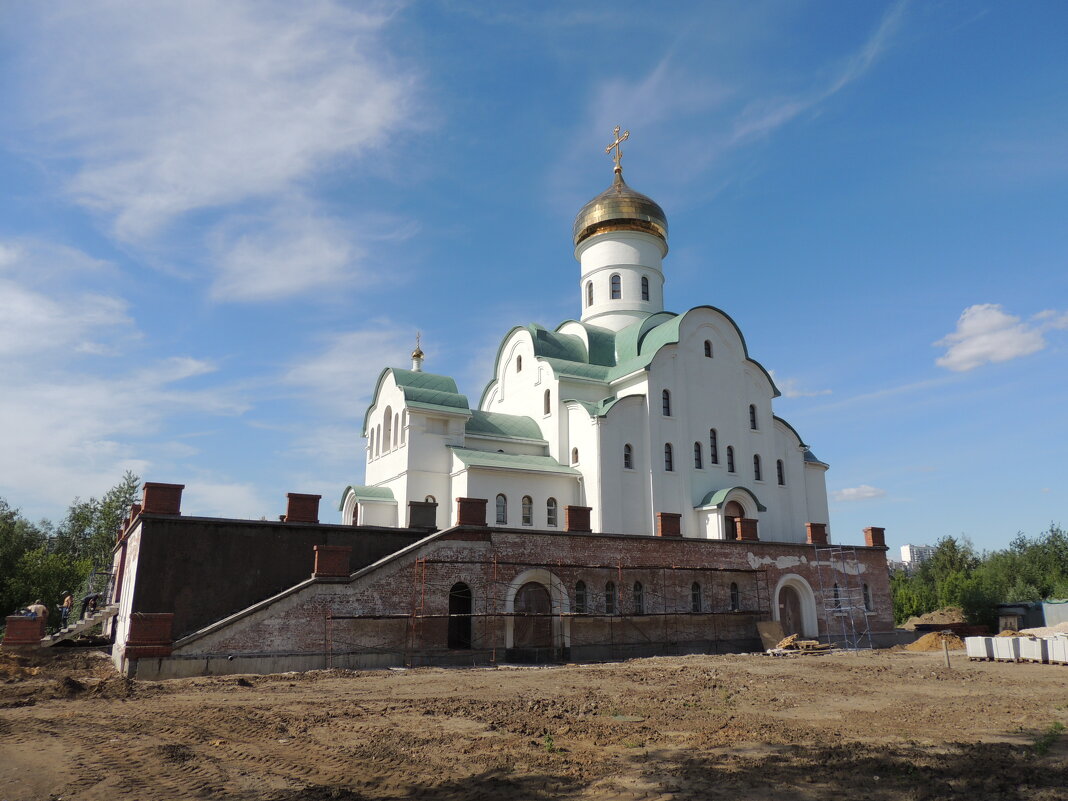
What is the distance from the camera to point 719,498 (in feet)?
84.5

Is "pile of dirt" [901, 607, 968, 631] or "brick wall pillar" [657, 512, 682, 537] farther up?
"brick wall pillar" [657, 512, 682, 537]

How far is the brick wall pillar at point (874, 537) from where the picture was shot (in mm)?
27578

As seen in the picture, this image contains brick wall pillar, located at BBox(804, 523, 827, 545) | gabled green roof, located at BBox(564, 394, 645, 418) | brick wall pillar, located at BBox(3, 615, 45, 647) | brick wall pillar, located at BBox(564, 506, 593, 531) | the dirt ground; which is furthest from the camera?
brick wall pillar, located at BBox(804, 523, 827, 545)

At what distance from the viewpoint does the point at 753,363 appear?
1168 inches

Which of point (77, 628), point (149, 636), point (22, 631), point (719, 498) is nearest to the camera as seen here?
point (149, 636)

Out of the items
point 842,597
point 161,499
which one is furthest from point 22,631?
point 842,597

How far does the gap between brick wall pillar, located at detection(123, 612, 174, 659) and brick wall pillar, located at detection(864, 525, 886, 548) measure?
74.8 ft

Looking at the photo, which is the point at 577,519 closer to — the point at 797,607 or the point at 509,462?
the point at 509,462

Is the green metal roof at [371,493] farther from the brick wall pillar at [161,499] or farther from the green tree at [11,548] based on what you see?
the green tree at [11,548]

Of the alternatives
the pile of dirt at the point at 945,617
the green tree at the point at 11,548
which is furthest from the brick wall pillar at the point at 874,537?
the green tree at the point at 11,548

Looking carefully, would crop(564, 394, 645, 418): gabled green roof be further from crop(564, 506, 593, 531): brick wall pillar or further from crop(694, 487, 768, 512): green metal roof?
crop(564, 506, 593, 531): brick wall pillar

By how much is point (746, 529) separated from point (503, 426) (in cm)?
920

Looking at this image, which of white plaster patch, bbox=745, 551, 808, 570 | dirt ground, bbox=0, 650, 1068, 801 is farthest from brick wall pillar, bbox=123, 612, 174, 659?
white plaster patch, bbox=745, 551, 808, 570

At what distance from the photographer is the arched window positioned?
1831 centimetres
